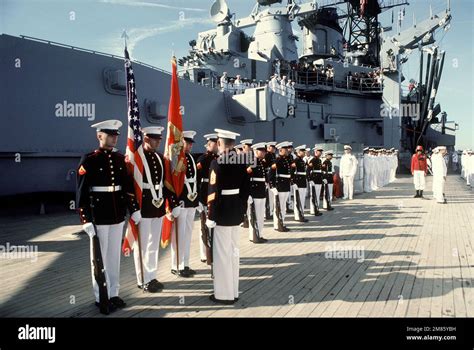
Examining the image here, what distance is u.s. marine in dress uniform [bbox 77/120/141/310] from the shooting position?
10.2 ft

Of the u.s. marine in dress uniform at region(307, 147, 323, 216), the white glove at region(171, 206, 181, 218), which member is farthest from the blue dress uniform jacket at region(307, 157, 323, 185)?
the white glove at region(171, 206, 181, 218)

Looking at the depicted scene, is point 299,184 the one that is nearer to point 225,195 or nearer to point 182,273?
point 182,273

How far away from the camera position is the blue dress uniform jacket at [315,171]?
28.7ft

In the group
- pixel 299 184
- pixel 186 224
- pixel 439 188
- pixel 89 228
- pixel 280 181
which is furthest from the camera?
pixel 439 188

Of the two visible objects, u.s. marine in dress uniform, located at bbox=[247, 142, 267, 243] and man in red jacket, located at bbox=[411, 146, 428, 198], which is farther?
man in red jacket, located at bbox=[411, 146, 428, 198]

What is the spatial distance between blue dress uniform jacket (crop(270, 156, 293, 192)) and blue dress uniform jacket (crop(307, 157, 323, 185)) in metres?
2.02

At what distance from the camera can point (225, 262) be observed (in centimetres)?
331

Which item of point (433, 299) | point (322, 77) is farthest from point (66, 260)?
point (322, 77)

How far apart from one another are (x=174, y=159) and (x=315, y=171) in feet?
17.4

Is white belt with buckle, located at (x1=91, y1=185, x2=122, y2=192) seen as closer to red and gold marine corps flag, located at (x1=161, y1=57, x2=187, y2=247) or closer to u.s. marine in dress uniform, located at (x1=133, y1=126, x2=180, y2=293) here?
u.s. marine in dress uniform, located at (x1=133, y1=126, x2=180, y2=293)

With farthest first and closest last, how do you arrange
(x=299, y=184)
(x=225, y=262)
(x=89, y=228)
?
1. (x=299, y=184)
2. (x=225, y=262)
3. (x=89, y=228)

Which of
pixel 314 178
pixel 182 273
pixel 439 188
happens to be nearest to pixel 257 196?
pixel 182 273

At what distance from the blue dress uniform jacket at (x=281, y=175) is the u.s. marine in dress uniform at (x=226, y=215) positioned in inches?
133

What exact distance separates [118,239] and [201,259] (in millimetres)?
1707
